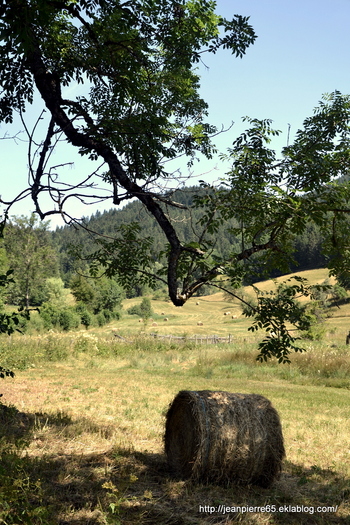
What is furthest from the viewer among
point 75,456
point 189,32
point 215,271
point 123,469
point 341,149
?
point 189,32

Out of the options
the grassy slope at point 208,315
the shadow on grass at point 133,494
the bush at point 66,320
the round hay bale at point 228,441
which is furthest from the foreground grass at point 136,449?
the grassy slope at point 208,315

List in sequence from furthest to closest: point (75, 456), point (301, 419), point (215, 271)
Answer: point (301, 419) < point (75, 456) < point (215, 271)

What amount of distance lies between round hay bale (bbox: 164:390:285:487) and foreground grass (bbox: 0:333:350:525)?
21 cm

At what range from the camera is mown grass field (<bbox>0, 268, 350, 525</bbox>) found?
4.85 metres

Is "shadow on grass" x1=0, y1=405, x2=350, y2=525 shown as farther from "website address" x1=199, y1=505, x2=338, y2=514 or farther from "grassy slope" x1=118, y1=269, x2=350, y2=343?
"grassy slope" x1=118, y1=269, x2=350, y2=343

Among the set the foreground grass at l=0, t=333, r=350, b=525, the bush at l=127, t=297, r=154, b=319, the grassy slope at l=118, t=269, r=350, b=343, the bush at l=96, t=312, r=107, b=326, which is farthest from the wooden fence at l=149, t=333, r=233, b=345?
the bush at l=127, t=297, r=154, b=319

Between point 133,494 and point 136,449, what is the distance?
6.27 feet

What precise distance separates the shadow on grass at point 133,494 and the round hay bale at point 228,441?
0.18 metres

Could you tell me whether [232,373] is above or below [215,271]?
below

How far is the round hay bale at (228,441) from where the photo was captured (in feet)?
19.0

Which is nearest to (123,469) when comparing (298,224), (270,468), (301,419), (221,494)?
(221,494)

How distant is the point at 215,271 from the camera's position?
5555mm

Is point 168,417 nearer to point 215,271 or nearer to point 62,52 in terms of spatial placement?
point 215,271

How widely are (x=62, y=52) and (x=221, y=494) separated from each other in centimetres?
669
